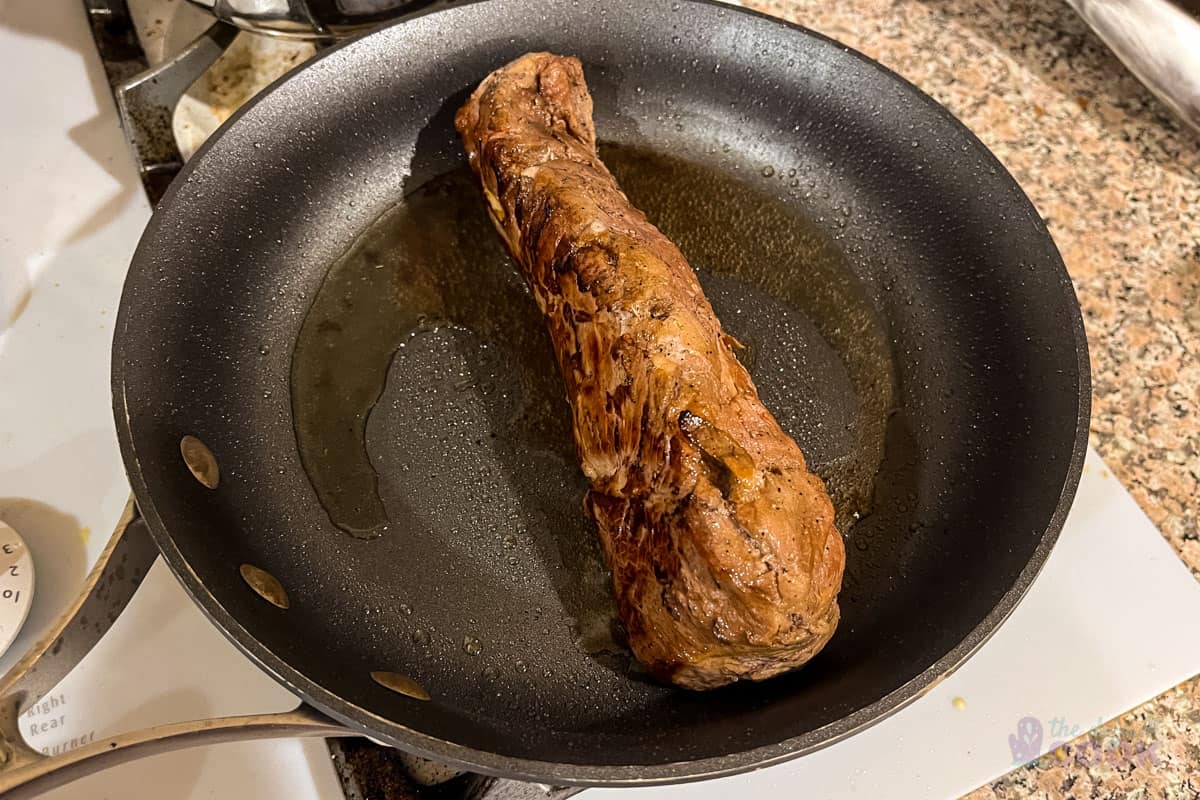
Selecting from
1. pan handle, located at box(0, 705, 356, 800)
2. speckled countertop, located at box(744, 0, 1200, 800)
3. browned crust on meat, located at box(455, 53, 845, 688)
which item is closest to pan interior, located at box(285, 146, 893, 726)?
browned crust on meat, located at box(455, 53, 845, 688)

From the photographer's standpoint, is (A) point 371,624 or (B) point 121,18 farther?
(B) point 121,18

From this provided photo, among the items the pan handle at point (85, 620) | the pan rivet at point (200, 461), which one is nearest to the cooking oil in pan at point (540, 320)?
the pan rivet at point (200, 461)

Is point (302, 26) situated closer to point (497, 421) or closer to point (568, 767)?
point (497, 421)

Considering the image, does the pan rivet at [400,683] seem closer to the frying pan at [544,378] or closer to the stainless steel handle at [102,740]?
the frying pan at [544,378]

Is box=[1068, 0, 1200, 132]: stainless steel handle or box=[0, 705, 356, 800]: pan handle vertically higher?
box=[0, 705, 356, 800]: pan handle

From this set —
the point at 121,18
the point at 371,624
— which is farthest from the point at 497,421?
the point at 121,18

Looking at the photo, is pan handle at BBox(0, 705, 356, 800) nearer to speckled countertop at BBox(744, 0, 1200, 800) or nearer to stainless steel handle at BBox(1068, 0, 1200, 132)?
speckled countertop at BBox(744, 0, 1200, 800)

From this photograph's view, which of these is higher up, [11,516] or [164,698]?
[11,516]
